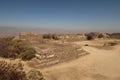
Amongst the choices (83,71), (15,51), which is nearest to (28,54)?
(15,51)

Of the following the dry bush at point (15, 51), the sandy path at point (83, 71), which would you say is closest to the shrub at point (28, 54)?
the dry bush at point (15, 51)

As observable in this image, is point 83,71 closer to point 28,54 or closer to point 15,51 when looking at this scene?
point 28,54

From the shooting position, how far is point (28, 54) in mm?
8836

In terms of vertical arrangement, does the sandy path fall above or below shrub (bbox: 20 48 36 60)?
below

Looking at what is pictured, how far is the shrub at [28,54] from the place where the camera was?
29.0ft

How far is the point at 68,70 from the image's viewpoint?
7711 millimetres

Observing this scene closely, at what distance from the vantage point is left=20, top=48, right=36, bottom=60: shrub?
884cm

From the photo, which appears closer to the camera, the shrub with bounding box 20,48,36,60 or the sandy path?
the sandy path

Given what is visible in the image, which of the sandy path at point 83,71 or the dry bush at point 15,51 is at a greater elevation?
the dry bush at point 15,51

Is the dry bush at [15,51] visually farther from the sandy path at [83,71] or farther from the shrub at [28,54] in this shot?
the sandy path at [83,71]

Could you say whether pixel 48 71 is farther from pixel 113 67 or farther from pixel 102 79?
pixel 113 67

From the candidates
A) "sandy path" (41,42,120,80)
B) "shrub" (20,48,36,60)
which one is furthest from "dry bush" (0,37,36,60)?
"sandy path" (41,42,120,80)

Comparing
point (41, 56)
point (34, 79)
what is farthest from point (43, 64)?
point (34, 79)

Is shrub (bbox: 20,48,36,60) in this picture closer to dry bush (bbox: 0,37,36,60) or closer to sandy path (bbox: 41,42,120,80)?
dry bush (bbox: 0,37,36,60)
